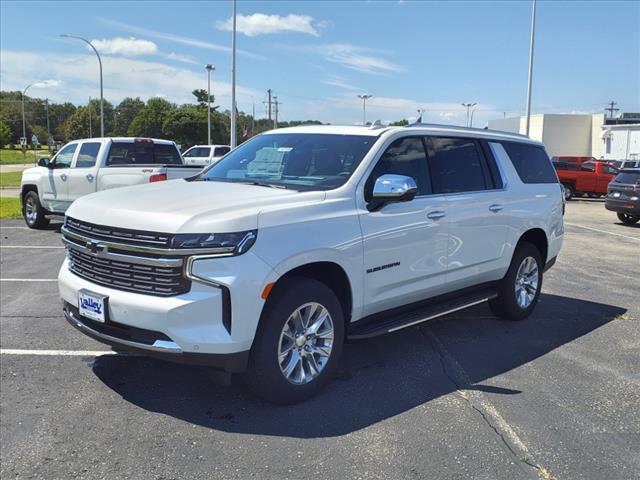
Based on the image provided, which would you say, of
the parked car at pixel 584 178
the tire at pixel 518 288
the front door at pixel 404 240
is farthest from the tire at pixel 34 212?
the parked car at pixel 584 178

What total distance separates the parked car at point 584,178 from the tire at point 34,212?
73.4 feet

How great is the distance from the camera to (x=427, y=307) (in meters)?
5.23

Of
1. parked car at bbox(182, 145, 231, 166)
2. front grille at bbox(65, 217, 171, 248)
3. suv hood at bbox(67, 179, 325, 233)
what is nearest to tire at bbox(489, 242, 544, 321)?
suv hood at bbox(67, 179, 325, 233)

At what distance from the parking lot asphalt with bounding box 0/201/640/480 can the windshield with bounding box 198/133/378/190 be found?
159 centimetres

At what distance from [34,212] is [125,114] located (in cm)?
11300

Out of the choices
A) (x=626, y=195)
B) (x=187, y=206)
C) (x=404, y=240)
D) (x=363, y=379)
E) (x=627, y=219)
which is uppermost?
(x=187, y=206)

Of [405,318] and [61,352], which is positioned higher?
[405,318]

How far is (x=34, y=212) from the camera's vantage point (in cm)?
1358

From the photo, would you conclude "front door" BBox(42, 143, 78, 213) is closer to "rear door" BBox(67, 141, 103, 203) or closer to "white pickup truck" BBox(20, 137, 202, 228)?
"white pickup truck" BBox(20, 137, 202, 228)

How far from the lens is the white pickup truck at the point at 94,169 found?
40.2 ft

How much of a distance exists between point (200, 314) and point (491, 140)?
385 centimetres

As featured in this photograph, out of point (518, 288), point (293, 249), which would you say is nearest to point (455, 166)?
point (518, 288)

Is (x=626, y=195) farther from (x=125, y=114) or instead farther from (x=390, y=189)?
(x=125, y=114)

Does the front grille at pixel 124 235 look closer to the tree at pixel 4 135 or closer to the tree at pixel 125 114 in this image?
the tree at pixel 4 135
